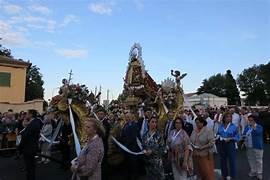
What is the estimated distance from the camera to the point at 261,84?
82812 millimetres

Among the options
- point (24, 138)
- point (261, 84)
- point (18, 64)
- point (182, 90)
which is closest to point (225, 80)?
point (261, 84)

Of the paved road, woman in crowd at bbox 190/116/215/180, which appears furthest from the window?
woman in crowd at bbox 190/116/215/180

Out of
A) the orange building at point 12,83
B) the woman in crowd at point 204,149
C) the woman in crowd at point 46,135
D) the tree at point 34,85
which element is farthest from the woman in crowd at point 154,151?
the tree at point 34,85

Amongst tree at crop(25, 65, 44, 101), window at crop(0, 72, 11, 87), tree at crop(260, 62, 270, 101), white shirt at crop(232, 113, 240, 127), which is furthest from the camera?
tree at crop(260, 62, 270, 101)

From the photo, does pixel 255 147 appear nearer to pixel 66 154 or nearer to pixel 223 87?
pixel 66 154

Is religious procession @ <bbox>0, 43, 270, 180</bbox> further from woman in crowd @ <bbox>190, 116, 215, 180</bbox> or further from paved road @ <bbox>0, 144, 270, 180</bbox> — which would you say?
paved road @ <bbox>0, 144, 270, 180</bbox>

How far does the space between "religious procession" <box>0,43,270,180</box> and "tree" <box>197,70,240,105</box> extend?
67854 millimetres

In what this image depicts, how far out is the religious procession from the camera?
7195 mm

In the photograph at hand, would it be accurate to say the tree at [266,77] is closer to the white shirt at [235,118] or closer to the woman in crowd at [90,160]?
the white shirt at [235,118]

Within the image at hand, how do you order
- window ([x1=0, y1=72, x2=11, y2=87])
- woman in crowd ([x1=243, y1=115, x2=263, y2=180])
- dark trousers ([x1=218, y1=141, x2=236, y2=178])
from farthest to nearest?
window ([x1=0, y1=72, x2=11, y2=87]) → woman in crowd ([x1=243, y1=115, x2=263, y2=180]) → dark trousers ([x1=218, y1=141, x2=236, y2=178])

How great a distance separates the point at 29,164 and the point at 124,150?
95.7 inches

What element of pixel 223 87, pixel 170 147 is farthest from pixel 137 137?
pixel 223 87

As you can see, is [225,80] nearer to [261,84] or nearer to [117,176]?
[261,84]

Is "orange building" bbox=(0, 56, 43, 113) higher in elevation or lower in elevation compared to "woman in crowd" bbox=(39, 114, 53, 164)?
higher
